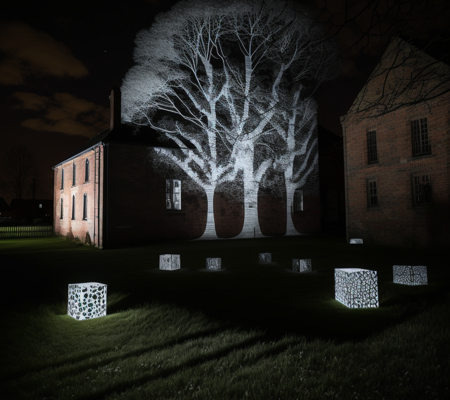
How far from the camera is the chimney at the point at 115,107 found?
70.9 ft

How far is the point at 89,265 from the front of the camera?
1238cm

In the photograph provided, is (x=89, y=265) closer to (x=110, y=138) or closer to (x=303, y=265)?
(x=303, y=265)

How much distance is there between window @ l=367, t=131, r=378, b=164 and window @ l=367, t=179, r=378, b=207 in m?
1.06

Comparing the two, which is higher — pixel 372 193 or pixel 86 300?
pixel 372 193

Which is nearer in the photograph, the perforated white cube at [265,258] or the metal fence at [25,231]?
the perforated white cube at [265,258]

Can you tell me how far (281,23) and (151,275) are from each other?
15.6 metres

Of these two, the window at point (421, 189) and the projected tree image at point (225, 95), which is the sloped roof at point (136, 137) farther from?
the window at point (421, 189)

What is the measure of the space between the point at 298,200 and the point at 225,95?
10.2 meters

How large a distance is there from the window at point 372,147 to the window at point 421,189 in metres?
2.55

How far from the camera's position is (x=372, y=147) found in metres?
18.5

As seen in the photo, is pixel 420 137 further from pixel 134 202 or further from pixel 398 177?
pixel 134 202

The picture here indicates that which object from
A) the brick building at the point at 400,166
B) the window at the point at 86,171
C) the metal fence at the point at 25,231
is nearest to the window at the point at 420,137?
the brick building at the point at 400,166

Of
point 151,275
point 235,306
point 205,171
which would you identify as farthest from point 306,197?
point 235,306

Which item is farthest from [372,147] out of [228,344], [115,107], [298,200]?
[228,344]
